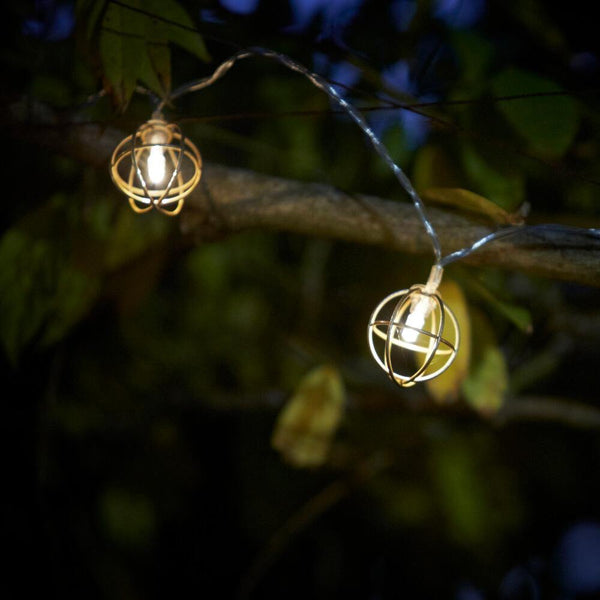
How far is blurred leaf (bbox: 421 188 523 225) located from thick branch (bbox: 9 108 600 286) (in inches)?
0.6

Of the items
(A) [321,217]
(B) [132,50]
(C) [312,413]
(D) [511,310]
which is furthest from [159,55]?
(C) [312,413]

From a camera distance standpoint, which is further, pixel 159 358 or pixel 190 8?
pixel 159 358

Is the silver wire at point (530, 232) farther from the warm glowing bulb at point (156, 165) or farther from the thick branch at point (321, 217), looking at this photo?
the warm glowing bulb at point (156, 165)

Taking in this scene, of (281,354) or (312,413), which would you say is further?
(281,354)

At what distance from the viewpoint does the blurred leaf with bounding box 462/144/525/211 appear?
26.8 inches

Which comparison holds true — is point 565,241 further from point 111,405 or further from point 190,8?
point 111,405

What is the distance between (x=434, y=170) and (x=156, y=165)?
38cm

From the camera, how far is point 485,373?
0.77 meters

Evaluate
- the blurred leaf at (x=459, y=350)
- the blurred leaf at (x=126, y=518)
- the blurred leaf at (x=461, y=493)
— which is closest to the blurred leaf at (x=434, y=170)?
the blurred leaf at (x=459, y=350)

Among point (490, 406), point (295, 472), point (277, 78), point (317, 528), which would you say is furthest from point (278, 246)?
point (490, 406)

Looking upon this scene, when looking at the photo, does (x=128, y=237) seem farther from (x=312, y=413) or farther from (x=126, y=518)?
(x=126, y=518)

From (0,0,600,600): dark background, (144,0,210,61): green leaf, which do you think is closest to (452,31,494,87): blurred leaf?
(0,0,600,600): dark background

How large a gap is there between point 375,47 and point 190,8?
1.10 ft

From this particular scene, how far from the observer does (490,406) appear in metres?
0.74
